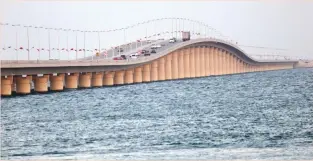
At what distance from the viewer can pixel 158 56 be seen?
321ft

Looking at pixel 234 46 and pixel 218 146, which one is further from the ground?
pixel 234 46

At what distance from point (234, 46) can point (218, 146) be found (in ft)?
309

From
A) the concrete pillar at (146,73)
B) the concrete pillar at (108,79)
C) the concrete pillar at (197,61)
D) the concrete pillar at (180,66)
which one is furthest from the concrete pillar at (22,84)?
the concrete pillar at (197,61)

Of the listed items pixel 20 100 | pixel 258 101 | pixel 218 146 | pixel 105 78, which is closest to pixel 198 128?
pixel 218 146

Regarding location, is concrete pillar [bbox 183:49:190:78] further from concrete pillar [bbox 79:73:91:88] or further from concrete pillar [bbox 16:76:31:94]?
concrete pillar [bbox 16:76:31:94]

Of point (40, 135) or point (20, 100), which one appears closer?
point (40, 135)

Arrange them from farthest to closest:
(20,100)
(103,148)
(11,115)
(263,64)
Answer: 1. (263,64)
2. (20,100)
3. (11,115)
4. (103,148)

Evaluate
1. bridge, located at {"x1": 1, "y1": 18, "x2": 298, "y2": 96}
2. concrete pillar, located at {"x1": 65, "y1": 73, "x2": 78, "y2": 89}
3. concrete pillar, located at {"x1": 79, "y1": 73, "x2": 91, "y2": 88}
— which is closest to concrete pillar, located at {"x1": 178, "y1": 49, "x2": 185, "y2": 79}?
bridge, located at {"x1": 1, "y1": 18, "x2": 298, "y2": 96}

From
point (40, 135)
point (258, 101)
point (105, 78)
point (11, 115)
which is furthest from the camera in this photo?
point (105, 78)

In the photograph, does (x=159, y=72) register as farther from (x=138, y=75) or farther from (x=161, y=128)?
(x=161, y=128)

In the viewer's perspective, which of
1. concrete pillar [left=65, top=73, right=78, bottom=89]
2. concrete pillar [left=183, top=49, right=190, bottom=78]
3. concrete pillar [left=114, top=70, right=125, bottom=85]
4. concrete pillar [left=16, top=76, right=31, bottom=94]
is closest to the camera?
concrete pillar [left=16, top=76, right=31, bottom=94]

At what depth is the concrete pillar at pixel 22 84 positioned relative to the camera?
2495 inches

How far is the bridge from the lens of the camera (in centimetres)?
6412

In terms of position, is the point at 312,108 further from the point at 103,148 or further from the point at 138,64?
the point at 138,64
